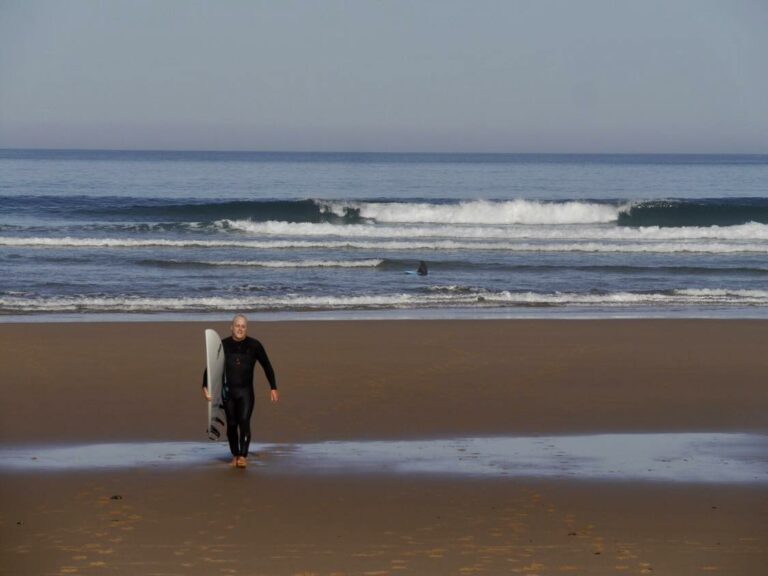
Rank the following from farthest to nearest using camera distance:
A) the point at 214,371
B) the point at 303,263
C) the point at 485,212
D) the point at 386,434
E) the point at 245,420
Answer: the point at 485,212 → the point at 303,263 → the point at 386,434 → the point at 214,371 → the point at 245,420

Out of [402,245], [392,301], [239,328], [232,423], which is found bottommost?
[392,301]

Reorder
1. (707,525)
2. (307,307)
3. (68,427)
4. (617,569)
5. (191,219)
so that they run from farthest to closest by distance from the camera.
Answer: (191,219)
(307,307)
(68,427)
(707,525)
(617,569)

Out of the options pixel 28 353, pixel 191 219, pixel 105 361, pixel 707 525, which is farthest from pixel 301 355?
pixel 191 219

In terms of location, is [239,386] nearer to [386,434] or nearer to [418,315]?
[386,434]

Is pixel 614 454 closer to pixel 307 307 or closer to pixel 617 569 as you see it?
pixel 617 569

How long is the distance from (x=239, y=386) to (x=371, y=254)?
65.4 ft

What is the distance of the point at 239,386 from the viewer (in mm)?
8633

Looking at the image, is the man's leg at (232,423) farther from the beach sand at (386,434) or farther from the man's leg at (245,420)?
the beach sand at (386,434)

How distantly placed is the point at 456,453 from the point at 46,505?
323 cm

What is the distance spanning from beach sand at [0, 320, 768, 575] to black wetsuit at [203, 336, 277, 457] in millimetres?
313

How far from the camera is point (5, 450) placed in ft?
29.1

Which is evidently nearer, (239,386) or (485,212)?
(239,386)

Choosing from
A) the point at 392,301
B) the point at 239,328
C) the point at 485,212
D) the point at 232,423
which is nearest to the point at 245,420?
the point at 232,423

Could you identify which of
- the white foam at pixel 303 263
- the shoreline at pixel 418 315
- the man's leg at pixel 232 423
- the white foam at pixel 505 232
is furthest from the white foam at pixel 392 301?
the white foam at pixel 505 232
